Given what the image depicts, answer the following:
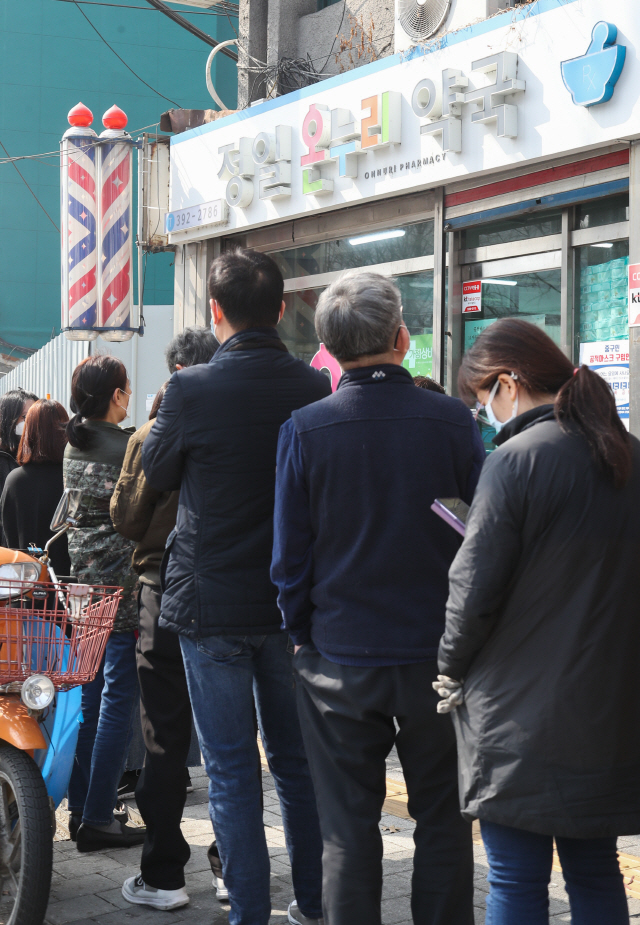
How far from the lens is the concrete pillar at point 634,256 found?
20.7ft

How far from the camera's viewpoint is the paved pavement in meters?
3.58

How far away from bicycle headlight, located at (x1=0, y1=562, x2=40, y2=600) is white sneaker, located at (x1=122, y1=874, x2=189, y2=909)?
1.15 m

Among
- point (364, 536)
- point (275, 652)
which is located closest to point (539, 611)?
point (364, 536)

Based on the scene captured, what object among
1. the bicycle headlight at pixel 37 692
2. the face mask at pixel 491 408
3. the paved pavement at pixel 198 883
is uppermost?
the face mask at pixel 491 408

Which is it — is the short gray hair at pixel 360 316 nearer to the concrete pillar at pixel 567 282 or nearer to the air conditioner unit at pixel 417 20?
the concrete pillar at pixel 567 282

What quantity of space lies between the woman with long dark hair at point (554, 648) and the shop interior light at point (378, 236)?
6208 mm

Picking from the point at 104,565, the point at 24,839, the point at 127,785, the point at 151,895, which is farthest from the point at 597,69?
the point at 24,839

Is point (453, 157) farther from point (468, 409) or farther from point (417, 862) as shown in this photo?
point (417, 862)

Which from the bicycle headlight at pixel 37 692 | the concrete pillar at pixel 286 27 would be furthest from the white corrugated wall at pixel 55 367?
the bicycle headlight at pixel 37 692

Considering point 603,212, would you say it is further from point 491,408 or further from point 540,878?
point 540,878

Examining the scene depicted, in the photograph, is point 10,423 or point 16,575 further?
point 10,423

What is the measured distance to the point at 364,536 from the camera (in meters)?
2.71

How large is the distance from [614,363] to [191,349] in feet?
11.8

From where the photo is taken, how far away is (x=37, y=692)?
335cm
